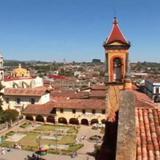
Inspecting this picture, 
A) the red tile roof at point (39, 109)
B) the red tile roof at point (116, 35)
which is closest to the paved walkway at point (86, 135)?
the red tile roof at point (39, 109)

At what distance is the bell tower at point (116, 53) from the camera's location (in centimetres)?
2364

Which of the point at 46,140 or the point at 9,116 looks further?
the point at 9,116

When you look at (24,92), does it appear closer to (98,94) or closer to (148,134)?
(98,94)

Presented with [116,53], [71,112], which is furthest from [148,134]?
[71,112]

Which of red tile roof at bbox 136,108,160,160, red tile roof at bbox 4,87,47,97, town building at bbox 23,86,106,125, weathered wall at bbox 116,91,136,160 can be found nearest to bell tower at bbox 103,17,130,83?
red tile roof at bbox 136,108,160,160

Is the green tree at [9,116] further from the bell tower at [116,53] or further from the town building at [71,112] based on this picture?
the bell tower at [116,53]

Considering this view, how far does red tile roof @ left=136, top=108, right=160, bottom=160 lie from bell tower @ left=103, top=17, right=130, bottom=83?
13.8m

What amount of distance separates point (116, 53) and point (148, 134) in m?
16.4

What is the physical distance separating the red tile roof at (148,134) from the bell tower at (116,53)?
45.4 feet

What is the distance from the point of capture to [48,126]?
45688 mm

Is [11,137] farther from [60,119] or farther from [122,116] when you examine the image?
[122,116]

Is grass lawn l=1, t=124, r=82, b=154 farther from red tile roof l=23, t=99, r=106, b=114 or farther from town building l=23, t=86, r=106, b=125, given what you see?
red tile roof l=23, t=99, r=106, b=114

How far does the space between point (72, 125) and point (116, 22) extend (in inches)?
1003

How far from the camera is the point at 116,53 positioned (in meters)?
24.6
